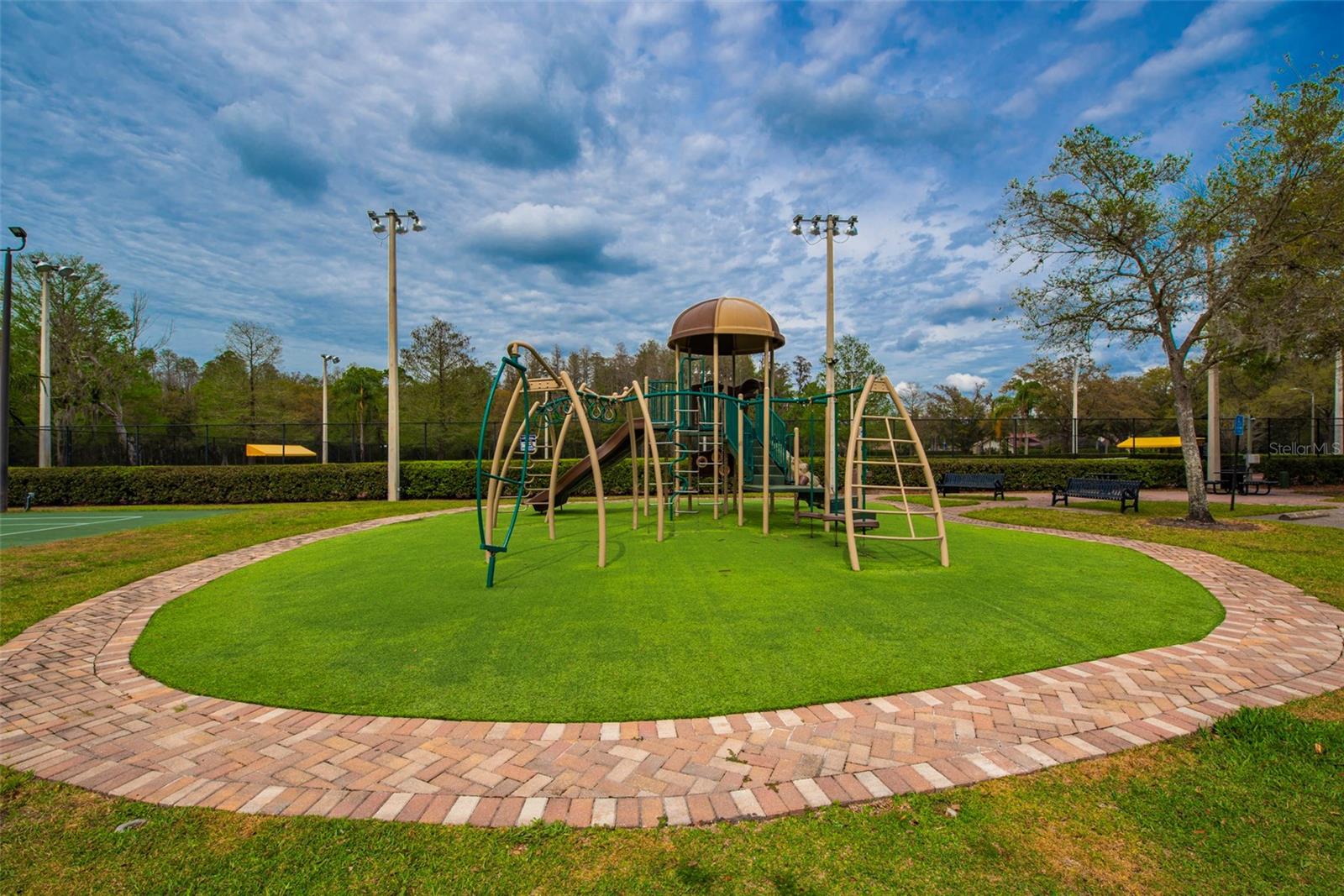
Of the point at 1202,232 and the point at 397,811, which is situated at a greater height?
the point at 1202,232

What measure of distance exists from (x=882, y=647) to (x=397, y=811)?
330cm

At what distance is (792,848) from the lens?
2.20 meters

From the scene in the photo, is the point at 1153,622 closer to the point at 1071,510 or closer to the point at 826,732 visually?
the point at 826,732

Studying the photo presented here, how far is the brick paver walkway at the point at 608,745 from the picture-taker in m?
2.55

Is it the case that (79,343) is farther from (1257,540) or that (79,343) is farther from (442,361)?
(1257,540)

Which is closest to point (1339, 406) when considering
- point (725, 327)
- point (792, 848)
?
point (725, 327)

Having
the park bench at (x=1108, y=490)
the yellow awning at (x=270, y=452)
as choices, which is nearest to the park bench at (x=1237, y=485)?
the park bench at (x=1108, y=490)

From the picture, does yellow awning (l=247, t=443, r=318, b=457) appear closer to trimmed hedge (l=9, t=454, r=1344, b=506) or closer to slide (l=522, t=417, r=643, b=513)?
trimmed hedge (l=9, t=454, r=1344, b=506)

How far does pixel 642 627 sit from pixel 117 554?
8788 millimetres

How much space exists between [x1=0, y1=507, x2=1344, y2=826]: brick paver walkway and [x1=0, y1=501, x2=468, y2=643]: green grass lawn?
2.73 metres

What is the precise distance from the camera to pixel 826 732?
3125 mm

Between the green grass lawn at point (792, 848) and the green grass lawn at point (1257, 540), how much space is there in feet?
17.8

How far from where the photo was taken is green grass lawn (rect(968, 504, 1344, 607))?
6977 millimetres

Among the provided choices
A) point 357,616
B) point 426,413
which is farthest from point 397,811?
point 426,413
